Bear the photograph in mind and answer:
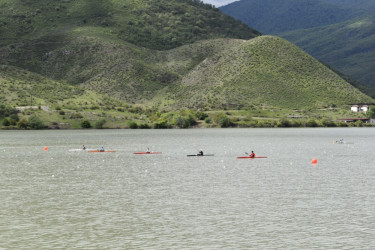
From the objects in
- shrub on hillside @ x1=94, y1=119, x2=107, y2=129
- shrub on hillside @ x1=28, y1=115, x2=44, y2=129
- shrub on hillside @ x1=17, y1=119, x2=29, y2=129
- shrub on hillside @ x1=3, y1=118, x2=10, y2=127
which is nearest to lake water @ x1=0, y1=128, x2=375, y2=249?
shrub on hillside @ x1=28, y1=115, x2=44, y2=129

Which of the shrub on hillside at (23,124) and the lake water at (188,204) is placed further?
the shrub on hillside at (23,124)

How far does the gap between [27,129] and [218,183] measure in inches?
5315

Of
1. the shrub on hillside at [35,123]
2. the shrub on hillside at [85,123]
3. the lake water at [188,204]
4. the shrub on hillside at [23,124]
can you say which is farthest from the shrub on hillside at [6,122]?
the lake water at [188,204]

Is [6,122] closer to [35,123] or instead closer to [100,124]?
[35,123]

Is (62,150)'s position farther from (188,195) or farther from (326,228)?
(326,228)

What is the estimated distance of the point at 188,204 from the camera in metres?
47.2

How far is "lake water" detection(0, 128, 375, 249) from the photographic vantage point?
35.7 m

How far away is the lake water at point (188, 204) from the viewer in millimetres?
35656

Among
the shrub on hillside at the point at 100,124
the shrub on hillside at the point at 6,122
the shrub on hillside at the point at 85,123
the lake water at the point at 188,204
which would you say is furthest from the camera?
the shrub on hillside at the point at 100,124

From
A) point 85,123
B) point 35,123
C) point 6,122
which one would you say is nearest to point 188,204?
point 35,123

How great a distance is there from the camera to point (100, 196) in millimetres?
52156

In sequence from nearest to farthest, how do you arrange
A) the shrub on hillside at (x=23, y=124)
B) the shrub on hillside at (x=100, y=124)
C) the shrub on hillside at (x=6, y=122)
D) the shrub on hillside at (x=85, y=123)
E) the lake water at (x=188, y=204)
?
1. the lake water at (x=188, y=204)
2. the shrub on hillside at (x=6, y=122)
3. the shrub on hillside at (x=23, y=124)
4. the shrub on hillside at (x=85, y=123)
5. the shrub on hillside at (x=100, y=124)

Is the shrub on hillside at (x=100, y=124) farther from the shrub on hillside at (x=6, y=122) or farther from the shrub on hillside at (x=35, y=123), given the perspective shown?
the shrub on hillside at (x=6, y=122)

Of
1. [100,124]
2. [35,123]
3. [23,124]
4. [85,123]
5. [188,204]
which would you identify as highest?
[85,123]
